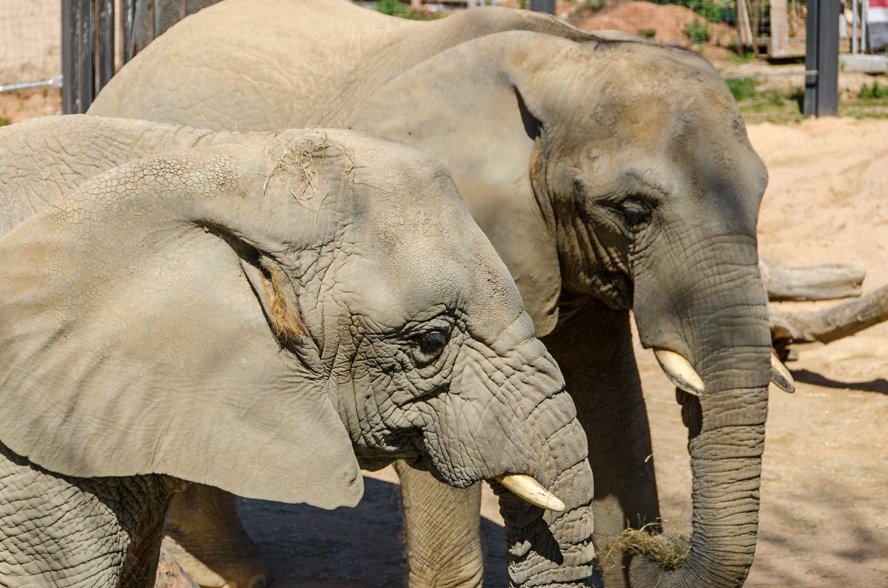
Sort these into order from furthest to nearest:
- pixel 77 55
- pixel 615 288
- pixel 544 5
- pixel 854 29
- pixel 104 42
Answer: pixel 854 29, pixel 544 5, pixel 77 55, pixel 104 42, pixel 615 288

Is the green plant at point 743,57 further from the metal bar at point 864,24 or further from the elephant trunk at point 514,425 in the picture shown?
the elephant trunk at point 514,425

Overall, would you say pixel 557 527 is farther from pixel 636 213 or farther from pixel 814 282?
pixel 814 282

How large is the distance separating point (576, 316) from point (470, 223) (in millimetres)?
2132

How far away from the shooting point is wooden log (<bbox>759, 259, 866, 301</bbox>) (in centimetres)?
796

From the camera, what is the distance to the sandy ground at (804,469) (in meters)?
5.52

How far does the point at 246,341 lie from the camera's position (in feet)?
8.63

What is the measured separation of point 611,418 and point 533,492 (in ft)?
7.37

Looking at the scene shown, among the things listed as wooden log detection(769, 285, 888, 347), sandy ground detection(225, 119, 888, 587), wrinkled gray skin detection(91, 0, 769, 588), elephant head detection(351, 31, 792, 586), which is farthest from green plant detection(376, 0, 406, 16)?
elephant head detection(351, 31, 792, 586)

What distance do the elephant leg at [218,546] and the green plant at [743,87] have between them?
7308 mm

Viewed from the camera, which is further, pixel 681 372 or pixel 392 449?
pixel 681 372

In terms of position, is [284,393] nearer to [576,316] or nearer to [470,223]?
[470,223]

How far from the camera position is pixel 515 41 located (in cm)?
449

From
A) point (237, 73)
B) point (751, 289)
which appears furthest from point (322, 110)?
point (751, 289)

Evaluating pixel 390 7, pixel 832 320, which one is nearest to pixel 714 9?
pixel 390 7
